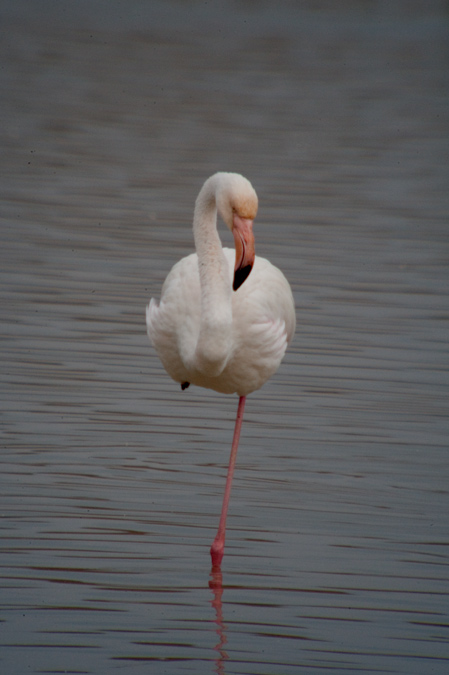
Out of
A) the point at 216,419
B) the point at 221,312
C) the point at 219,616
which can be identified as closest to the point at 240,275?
the point at 221,312

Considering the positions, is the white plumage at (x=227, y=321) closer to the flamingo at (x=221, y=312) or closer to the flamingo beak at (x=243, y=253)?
the flamingo at (x=221, y=312)

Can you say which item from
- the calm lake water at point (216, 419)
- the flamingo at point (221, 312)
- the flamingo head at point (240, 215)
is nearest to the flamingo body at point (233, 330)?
the flamingo at point (221, 312)

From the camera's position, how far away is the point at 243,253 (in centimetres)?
517

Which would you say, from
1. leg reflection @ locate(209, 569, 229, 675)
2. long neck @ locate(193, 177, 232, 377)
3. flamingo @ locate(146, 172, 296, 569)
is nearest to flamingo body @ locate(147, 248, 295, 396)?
flamingo @ locate(146, 172, 296, 569)

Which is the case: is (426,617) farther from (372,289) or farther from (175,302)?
(372,289)

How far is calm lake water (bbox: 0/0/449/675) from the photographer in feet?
16.4

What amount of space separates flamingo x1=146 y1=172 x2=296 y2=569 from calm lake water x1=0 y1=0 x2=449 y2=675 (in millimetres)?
517

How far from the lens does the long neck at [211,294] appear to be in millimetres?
5355

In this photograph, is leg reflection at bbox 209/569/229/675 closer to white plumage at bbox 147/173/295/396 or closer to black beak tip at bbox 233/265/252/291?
white plumage at bbox 147/173/295/396

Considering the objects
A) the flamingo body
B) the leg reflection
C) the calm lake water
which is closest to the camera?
the leg reflection

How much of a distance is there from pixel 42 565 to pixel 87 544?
0.30m

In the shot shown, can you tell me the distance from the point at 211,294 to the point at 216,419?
2109mm

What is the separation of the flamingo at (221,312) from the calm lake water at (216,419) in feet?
1.70

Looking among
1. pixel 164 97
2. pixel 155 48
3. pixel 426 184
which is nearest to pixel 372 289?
pixel 426 184
